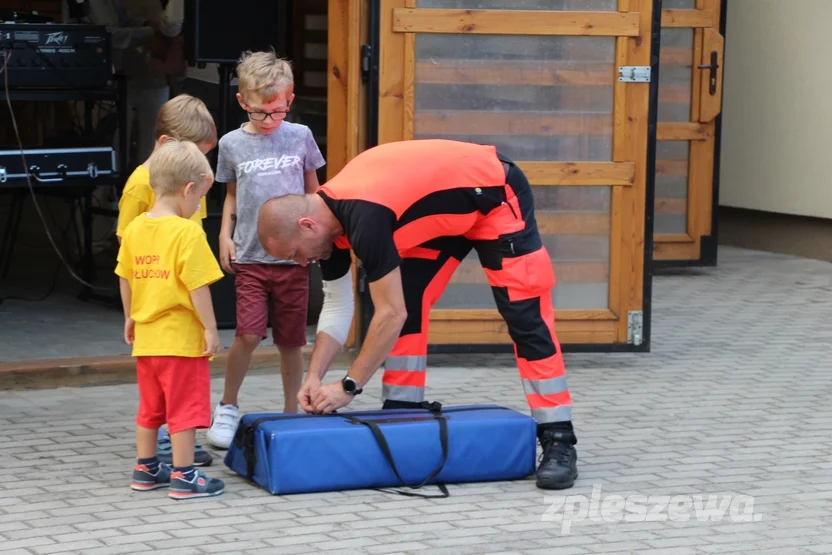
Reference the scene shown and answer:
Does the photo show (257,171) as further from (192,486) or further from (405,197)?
(192,486)

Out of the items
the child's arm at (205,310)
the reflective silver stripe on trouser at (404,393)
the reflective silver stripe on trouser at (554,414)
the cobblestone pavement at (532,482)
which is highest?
the child's arm at (205,310)

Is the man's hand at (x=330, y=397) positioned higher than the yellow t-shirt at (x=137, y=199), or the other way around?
the yellow t-shirt at (x=137, y=199)

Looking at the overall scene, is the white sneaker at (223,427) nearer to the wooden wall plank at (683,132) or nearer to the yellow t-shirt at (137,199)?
the yellow t-shirt at (137,199)

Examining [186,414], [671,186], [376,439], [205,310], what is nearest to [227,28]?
[205,310]

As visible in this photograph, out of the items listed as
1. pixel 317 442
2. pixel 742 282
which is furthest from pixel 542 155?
pixel 742 282

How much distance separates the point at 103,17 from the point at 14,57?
57.5 inches

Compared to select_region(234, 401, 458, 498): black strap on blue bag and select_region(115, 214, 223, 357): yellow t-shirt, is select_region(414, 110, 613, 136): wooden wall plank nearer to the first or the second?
select_region(234, 401, 458, 498): black strap on blue bag

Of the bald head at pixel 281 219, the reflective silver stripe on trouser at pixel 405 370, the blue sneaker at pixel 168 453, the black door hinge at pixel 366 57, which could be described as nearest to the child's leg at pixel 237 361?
the blue sneaker at pixel 168 453

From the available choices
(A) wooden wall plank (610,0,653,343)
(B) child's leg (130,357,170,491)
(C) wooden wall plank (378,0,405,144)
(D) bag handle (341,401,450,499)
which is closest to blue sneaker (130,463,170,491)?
(B) child's leg (130,357,170,491)

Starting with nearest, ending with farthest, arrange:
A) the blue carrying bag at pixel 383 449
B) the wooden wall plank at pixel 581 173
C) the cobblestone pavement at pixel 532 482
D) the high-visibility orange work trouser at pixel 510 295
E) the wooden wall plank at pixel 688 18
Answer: the cobblestone pavement at pixel 532 482 < the blue carrying bag at pixel 383 449 < the high-visibility orange work trouser at pixel 510 295 < the wooden wall plank at pixel 581 173 < the wooden wall plank at pixel 688 18

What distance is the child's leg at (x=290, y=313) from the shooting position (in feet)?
18.0

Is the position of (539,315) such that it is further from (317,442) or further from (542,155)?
(542,155)

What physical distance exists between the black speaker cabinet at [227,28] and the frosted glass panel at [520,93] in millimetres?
1147

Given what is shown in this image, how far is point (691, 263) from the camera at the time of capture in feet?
33.2
